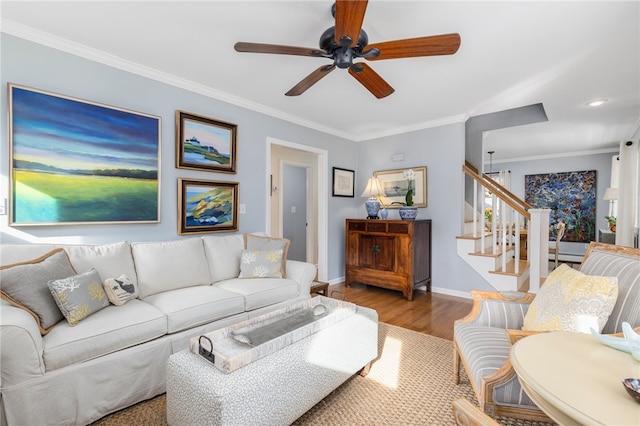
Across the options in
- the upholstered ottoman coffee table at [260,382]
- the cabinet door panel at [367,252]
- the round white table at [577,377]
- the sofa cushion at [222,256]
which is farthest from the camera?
the cabinet door panel at [367,252]

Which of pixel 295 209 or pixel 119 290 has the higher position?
pixel 295 209

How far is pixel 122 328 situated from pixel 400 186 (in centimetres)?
376

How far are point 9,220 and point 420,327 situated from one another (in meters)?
3.39

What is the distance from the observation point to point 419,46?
1.74 metres

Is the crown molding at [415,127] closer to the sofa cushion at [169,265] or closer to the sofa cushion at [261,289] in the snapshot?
the sofa cushion at [261,289]

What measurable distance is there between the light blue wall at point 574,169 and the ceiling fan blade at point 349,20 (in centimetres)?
711

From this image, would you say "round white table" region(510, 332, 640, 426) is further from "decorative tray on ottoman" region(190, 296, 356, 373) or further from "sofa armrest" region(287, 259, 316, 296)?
"sofa armrest" region(287, 259, 316, 296)

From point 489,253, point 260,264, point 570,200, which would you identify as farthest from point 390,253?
point 570,200

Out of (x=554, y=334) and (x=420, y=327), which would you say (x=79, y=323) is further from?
(x=420, y=327)

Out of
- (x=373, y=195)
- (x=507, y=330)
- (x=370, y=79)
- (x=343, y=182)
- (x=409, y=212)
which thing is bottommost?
(x=507, y=330)

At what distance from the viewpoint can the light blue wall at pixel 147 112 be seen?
81.7 inches

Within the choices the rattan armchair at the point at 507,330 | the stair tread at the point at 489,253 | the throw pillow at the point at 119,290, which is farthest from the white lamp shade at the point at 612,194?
the throw pillow at the point at 119,290

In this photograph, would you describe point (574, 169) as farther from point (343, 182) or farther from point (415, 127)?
point (343, 182)

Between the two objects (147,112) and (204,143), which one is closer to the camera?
(147,112)
